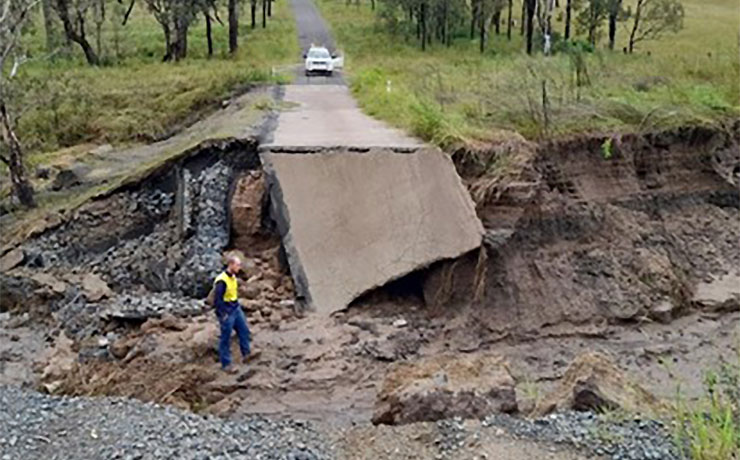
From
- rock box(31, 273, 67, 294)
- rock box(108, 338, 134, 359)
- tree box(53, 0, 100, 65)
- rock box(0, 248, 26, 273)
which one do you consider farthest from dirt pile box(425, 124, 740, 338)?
tree box(53, 0, 100, 65)

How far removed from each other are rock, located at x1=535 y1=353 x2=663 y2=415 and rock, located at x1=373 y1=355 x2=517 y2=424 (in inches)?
20.7

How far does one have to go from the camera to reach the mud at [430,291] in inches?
527

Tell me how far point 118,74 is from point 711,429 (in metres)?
27.7

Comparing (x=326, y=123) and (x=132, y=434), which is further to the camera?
(x=326, y=123)

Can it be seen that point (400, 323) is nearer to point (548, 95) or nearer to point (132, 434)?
point (132, 434)

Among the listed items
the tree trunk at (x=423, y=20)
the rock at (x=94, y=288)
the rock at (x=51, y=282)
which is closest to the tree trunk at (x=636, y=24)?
the tree trunk at (x=423, y=20)

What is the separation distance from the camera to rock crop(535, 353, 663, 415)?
990cm

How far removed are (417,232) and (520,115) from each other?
16.3ft

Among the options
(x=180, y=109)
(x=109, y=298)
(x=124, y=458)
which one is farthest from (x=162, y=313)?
(x=180, y=109)

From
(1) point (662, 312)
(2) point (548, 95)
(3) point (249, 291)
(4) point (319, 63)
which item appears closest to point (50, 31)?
(4) point (319, 63)

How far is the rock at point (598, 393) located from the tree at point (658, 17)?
3168cm

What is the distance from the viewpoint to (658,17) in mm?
40625

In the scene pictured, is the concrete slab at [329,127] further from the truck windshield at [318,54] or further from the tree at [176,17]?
the tree at [176,17]

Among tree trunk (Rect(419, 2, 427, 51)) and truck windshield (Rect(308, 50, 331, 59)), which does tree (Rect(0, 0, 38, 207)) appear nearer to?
truck windshield (Rect(308, 50, 331, 59))
